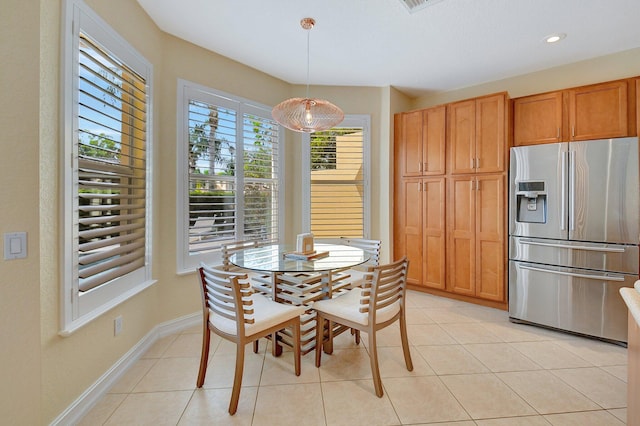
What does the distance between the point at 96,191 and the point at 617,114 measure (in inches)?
170

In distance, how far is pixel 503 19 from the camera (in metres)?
2.39

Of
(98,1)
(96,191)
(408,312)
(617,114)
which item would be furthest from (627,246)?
(98,1)

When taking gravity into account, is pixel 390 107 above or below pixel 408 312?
above

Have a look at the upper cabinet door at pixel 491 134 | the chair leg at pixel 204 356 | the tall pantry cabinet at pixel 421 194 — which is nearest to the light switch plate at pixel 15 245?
the chair leg at pixel 204 356

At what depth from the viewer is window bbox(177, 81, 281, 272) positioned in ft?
9.09

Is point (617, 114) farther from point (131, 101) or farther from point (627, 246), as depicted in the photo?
point (131, 101)

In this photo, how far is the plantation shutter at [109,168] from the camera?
1725 mm

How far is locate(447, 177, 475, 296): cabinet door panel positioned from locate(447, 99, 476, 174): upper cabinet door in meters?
0.17

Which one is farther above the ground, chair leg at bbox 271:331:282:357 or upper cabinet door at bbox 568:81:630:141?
upper cabinet door at bbox 568:81:630:141

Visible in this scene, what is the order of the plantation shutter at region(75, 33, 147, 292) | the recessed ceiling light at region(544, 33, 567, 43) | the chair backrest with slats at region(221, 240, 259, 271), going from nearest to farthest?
1. the plantation shutter at region(75, 33, 147, 292)
2. the chair backrest with slats at region(221, 240, 259, 271)
3. the recessed ceiling light at region(544, 33, 567, 43)

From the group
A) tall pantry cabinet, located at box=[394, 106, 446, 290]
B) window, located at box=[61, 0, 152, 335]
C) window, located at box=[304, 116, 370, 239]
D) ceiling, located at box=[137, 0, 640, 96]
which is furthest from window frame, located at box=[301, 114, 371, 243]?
window, located at box=[61, 0, 152, 335]

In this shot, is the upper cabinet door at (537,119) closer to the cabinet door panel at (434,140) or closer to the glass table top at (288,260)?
the cabinet door panel at (434,140)

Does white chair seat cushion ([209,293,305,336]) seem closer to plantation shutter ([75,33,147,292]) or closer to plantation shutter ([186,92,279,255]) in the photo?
plantation shutter ([75,33,147,292])

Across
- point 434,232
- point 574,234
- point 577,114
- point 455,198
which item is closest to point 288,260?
point 434,232
